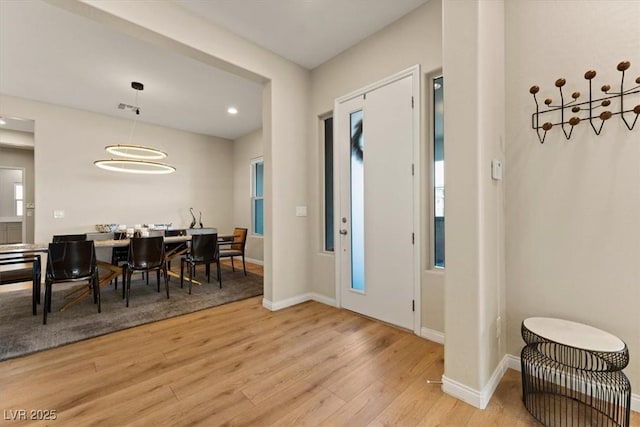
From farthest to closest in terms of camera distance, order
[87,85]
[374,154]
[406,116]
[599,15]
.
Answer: [87,85] < [374,154] < [406,116] < [599,15]

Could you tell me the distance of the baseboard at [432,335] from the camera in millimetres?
2344

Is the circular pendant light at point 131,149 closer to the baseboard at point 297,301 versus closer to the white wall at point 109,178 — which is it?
the white wall at point 109,178

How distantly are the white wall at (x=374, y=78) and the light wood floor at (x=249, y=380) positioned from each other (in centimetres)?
61

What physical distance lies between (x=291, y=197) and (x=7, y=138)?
22.6 ft

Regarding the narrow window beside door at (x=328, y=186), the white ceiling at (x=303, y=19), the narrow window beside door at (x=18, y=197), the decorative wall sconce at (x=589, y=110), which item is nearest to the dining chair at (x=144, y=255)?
the narrow window beside door at (x=328, y=186)

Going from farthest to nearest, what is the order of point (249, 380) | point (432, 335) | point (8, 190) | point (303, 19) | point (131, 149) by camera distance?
1. point (8, 190)
2. point (131, 149)
3. point (303, 19)
4. point (432, 335)
5. point (249, 380)

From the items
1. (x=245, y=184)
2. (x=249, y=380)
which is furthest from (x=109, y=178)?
(x=249, y=380)

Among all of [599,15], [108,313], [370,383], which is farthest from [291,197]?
[599,15]

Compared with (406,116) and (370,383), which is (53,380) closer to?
(370,383)

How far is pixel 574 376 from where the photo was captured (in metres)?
1.66

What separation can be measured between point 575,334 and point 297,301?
2.57 meters

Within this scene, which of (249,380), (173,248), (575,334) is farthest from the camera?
(173,248)

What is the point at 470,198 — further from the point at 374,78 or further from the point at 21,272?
the point at 21,272

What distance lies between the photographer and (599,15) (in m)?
1.63
